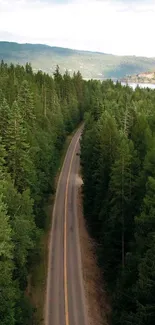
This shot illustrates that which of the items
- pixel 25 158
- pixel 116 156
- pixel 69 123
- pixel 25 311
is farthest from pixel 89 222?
pixel 69 123

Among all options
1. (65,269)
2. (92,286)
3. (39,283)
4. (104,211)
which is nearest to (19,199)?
(104,211)

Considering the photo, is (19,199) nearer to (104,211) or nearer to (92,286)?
(104,211)

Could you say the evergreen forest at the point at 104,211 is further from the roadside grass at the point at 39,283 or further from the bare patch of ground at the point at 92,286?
the roadside grass at the point at 39,283

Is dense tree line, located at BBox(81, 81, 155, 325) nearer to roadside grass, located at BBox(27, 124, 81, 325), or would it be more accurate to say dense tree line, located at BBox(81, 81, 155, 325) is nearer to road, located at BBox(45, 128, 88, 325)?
road, located at BBox(45, 128, 88, 325)

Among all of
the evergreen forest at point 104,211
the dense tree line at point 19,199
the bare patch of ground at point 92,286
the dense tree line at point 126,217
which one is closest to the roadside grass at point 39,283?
the dense tree line at point 19,199

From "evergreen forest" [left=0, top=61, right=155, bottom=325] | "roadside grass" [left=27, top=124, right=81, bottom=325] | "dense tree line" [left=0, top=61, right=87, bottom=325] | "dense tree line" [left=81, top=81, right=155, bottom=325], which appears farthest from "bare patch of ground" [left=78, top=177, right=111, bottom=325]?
"dense tree line" [left=0, top=61, right=87, bottom=325]
